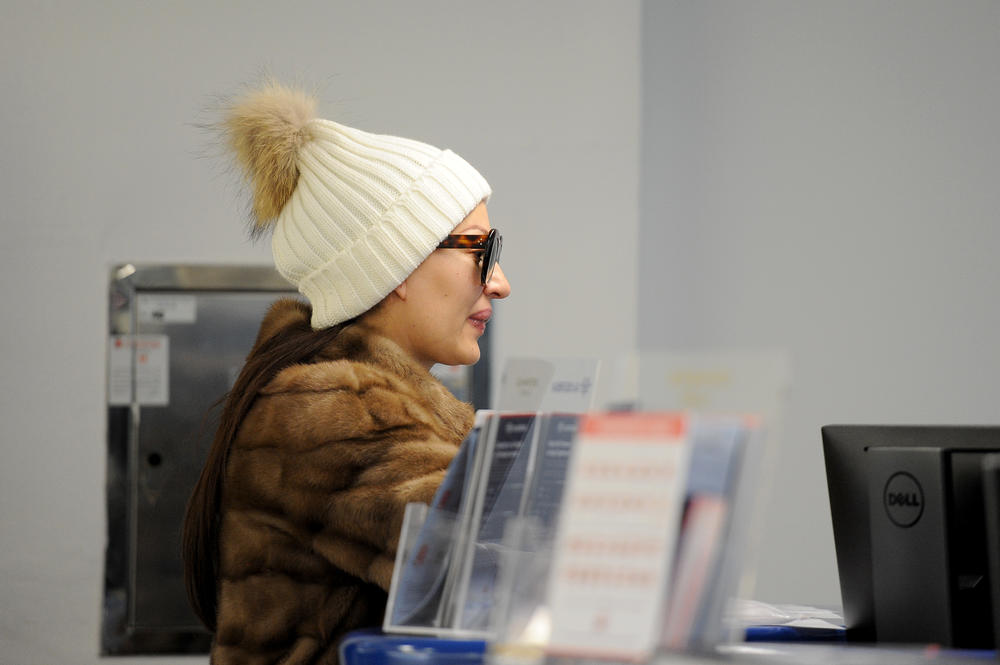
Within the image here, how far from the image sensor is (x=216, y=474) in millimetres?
1965

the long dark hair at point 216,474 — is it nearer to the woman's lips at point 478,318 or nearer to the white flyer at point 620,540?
the woman's lips at point 478,318

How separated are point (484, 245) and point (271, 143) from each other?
19.1 inches

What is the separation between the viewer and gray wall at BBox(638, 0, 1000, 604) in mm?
3666

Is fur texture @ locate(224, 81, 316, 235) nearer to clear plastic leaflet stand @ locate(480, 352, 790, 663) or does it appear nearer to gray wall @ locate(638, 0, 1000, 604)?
clear plastic leaflet stand @ locate(480, 352, 790, 663)

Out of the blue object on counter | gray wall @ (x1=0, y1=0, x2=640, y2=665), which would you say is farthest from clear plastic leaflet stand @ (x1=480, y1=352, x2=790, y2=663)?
gray wall @ (x1=0, y1=0, x2=640, y2=665)

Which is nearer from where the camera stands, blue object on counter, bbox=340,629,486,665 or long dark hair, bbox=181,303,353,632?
blue object on counter, bbox=340,629,486,665

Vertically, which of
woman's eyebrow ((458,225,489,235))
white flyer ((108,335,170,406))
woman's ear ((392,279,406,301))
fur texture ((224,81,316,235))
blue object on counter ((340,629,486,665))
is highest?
fur texture ((224,81,316,235))

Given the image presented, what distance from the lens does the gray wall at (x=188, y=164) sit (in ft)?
11.6

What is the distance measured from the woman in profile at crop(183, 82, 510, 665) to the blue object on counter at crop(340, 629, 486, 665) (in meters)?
0.34

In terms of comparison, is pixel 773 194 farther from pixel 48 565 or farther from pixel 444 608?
pixel 444 608

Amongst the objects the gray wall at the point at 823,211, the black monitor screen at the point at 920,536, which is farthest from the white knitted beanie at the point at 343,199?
the gray wall at the point at 823,211

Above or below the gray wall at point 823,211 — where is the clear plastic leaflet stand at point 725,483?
below

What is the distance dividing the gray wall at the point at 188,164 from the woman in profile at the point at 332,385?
1288mm

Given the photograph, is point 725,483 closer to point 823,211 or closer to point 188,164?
point 188,164
